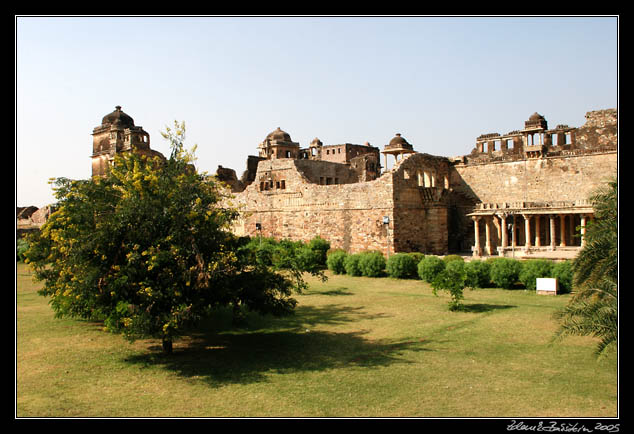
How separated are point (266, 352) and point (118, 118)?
27.8 m

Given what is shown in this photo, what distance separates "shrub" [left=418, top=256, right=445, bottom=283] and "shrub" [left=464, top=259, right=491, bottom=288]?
1010 mm

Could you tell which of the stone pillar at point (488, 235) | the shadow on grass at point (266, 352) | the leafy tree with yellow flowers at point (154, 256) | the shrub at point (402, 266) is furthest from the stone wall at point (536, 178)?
the leafy tree with yellow flowers at point (154, 256)

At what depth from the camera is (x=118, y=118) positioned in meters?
33.2

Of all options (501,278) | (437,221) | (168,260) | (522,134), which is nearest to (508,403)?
(168,260)

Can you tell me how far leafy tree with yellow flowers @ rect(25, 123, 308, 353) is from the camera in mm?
8039

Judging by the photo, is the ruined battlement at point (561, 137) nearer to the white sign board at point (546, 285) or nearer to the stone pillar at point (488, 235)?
the stone pillar at point (488, 235)

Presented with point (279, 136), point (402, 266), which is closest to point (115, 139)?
point (279, 136)

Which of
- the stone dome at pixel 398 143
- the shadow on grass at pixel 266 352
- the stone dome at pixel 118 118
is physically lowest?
the shadow on grass at pixel 266 352

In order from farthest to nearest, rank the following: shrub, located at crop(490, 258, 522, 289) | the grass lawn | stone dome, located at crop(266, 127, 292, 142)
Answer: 1. stone dome, located at crop(266, 127, 292, 142)
2. shrub, located at crop(490, 258, 522, 289)
3. the grass lawn

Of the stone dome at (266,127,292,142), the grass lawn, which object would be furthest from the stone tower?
the grass lawn

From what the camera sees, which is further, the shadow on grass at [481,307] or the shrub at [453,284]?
the shrub at [453,284]

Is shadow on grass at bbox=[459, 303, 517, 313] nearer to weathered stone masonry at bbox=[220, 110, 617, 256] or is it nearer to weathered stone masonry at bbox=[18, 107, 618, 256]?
weathered stone masonry at bbox=[18, 107, 618, 256]

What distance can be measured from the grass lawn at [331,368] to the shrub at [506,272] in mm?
2422

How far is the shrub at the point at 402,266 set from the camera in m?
17.6
